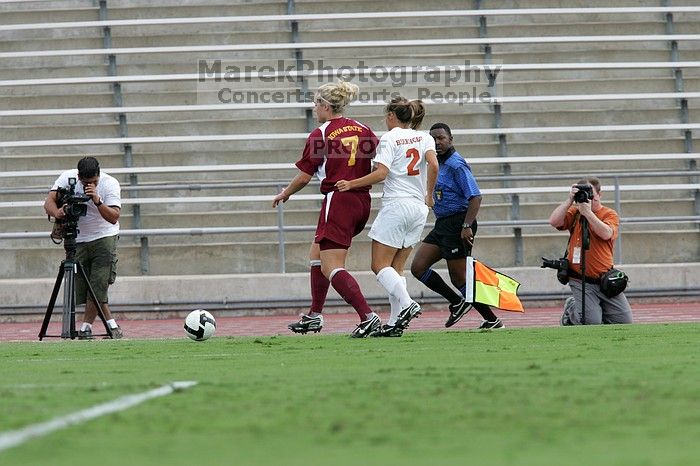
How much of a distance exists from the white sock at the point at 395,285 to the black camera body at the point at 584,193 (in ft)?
7.10

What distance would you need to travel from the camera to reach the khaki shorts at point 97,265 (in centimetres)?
1195

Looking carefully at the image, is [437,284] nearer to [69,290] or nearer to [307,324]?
[307,324]

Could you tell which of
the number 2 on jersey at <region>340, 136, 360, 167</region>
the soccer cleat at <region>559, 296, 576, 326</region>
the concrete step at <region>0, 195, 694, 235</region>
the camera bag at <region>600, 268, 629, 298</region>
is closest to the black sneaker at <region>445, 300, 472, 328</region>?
the soccer cleat at <region>559, 296, 576, 326</region>

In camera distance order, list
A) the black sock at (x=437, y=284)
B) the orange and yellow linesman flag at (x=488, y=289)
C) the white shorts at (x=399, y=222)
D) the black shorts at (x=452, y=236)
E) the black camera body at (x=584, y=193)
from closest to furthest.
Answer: the white shorts at (x=399, y=222)
the orange and yellow linesman flag at (x=488, y=289)
the black camera body at (x=584, y=193)
the black shorts at (x=452, y=236)
the black sock at (x=437, y=284)

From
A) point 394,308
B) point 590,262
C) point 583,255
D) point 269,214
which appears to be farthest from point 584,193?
point 269,214

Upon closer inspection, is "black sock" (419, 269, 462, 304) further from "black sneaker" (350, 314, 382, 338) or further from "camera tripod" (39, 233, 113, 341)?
"camera tripod" (39, 233, 113, 341)

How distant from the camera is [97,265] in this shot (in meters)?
12.0

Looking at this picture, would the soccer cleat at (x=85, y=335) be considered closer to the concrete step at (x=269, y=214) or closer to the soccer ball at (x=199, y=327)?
the soccer ball at (x=199, y=327)

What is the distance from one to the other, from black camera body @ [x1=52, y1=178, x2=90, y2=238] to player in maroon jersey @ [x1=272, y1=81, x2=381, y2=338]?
239 cm

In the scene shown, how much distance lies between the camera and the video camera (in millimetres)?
11414

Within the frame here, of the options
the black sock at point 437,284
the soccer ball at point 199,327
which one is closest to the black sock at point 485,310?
the black sock at point 437,284

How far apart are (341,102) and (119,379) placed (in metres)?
3.63

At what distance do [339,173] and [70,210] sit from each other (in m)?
2.78

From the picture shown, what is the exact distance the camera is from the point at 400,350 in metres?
8.78
